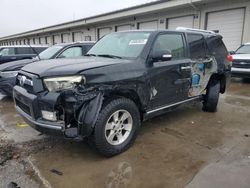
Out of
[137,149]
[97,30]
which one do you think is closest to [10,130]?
[137,149]

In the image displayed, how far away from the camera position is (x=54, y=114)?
111 inches

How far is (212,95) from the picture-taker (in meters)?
5.24

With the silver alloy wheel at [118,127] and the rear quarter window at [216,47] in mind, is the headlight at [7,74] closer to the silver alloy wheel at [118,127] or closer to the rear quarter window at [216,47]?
the silver alloy wheel at [118,127]

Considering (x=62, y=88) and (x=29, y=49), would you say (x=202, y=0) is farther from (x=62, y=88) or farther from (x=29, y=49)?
(x=62, y=88)

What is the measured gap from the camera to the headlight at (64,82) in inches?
112

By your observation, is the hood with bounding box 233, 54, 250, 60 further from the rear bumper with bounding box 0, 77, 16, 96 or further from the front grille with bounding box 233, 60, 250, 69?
the rear bumper with bounding box 0, 77, 16, 96

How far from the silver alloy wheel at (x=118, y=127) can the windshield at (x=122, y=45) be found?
0.96m

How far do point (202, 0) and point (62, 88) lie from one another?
11.8 meters

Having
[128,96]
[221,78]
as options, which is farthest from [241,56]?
[128,96]

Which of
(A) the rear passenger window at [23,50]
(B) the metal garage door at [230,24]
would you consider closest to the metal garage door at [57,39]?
(A) the rear passenger window at [23,50]

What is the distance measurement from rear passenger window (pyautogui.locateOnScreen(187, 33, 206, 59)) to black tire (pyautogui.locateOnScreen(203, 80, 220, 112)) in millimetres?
806

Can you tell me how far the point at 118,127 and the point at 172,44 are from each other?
75.6 inches

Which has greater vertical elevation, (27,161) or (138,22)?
(138,22)

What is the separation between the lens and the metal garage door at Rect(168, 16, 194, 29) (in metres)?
14.2
